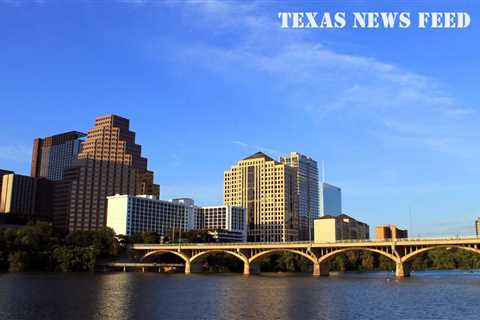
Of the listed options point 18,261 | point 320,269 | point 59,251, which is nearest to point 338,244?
point 320,269

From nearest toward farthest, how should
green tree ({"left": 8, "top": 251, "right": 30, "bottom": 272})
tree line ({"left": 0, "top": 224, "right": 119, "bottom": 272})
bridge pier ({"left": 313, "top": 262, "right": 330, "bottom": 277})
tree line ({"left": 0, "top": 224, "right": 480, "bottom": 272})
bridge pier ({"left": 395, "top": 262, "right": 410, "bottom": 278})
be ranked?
bridge pier ({"left": 395, "top": 262, "right": 410, "bottom": 278})
green tree ({"left": 8, "top": 251, "right": 30, "bottom": 272})
tree line ({"left": 0, "top": 224, "right": 119, "bottom": 272})
tree line ({"left": 0, "top": 224, "right": 480, "bottom": 272})
bridge pier ({"left": 313, "top": 262, "right": 330, "bottom": 277})

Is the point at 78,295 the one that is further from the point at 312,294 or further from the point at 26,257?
the point at 26,257

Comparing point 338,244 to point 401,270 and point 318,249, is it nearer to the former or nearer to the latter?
point 318,249

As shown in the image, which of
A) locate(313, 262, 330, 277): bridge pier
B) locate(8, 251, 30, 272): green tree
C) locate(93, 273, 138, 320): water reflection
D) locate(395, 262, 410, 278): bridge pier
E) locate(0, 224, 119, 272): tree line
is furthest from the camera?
locate(313, 262, 330, 277): bridge pier

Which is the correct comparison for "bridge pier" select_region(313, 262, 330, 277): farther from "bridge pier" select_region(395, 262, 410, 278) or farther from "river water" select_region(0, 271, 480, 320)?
"river water" select_region(0, 271, 480, 320)

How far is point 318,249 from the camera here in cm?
15012

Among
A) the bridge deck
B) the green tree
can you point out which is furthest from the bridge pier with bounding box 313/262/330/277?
the green tree

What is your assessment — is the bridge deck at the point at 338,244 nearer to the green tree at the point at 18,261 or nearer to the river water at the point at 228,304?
the green tree at the point at 18,261

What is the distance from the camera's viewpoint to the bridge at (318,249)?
128 m

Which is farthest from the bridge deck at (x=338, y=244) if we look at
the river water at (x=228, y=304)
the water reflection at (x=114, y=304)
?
the water reflection at (x=114, y=304)

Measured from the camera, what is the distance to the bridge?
12850 cm

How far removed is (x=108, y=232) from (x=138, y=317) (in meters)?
129

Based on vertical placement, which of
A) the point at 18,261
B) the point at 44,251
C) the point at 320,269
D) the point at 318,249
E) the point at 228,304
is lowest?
the point at 228,304

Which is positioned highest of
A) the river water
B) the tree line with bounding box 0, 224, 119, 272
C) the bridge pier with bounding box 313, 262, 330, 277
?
the tree line with bounding box 0, 224, 119, 272
